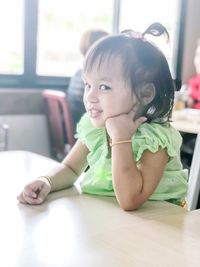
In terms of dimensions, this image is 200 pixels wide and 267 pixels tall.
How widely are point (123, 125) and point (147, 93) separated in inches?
4.0

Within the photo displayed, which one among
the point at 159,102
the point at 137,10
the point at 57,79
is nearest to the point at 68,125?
the point at 57,79

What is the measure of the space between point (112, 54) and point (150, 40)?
0.36 ft

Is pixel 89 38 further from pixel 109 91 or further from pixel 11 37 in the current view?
pixel 109 91

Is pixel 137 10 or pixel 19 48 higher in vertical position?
pixel 137 10

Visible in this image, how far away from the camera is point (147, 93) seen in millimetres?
1015

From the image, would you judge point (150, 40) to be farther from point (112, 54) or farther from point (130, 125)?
point (130, 125)

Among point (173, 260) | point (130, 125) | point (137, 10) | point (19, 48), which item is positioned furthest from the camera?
point (137, 10)

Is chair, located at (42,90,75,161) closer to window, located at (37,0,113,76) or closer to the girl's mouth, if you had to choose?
window, located at (37,0,113,76)

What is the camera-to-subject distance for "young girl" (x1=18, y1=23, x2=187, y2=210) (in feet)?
3.05

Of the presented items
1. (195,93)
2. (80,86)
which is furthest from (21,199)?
(195,93)

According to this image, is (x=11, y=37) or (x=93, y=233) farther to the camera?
(x=11, y=37)

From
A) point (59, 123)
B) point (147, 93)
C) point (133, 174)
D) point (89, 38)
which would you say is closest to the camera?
point (133, 174)

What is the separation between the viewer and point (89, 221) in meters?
0.80

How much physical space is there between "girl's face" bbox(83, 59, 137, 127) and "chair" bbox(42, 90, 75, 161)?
2.10 m
